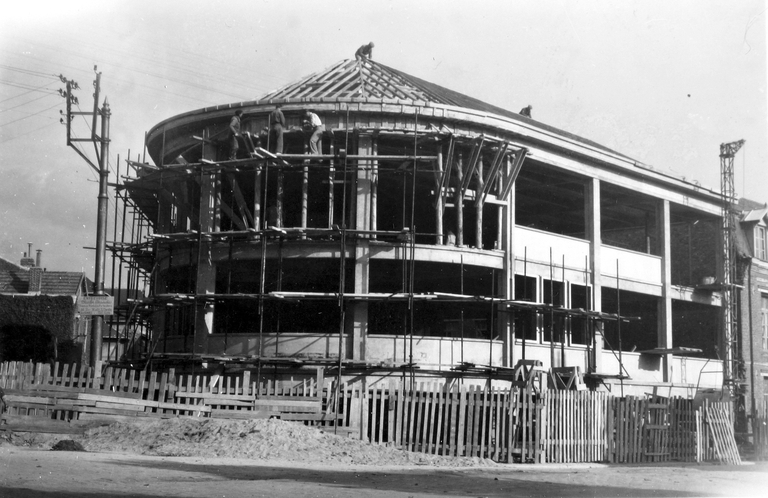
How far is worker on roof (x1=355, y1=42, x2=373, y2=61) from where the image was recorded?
1293 inches

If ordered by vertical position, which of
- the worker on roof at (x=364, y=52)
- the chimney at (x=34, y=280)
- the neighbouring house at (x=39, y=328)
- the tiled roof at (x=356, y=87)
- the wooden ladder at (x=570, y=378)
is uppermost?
the worker on roof at (x=364, y=52)

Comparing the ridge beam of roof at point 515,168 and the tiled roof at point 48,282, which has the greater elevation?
the ridge beam of roof at point 515,168

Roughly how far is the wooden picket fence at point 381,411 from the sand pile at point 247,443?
2.76 feet

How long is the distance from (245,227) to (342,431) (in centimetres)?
944

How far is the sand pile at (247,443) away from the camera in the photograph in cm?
1816

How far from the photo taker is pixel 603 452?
22.1m

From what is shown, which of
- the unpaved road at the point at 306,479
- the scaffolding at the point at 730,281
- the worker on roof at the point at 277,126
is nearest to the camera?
the unpaved road at the point at 306,479

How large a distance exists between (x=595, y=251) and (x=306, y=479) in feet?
70.6

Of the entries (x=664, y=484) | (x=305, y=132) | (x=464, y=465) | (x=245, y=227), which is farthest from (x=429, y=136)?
(x=664, y=484)

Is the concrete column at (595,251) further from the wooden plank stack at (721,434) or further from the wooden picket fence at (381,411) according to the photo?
the wooden picket fence at (381,411)

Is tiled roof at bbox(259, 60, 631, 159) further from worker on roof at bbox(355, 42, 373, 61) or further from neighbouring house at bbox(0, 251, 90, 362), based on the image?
neighbouring house at bbox(0, 251, 90, 362)

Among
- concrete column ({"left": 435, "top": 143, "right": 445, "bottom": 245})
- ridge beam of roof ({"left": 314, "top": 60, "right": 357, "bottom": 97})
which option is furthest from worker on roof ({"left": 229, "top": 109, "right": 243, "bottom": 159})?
concrete column ({"left": 435, "top": 143, "right": 445, "bottom": 245})

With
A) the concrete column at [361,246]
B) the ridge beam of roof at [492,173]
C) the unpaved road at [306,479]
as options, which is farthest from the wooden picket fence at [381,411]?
the ridge beam of roof at [492,173]

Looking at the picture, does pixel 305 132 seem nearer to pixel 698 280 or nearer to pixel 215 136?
pixel 215 136
